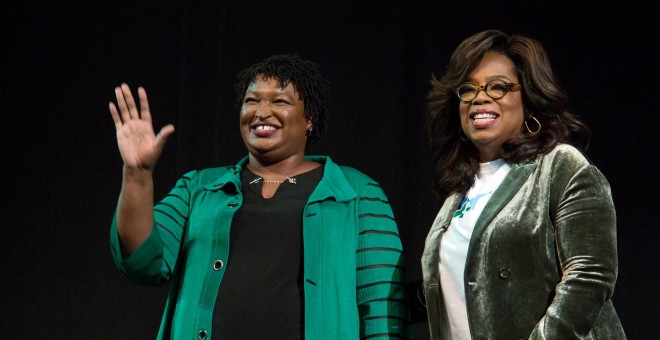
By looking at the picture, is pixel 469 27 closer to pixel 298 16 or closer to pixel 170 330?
pixel 298 16

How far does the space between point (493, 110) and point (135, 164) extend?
0.96 m

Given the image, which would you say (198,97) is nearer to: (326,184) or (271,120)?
(271,120)

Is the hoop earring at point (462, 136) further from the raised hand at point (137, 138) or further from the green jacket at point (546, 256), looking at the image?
the raised hand at point (137, 138)

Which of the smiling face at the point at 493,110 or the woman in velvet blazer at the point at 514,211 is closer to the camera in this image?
the woman in velvet blazer at the point at 514,211

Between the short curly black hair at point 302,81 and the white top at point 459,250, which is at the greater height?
the short curly black hair at point 302,81

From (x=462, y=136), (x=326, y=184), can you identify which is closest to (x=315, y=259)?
(x=326, y=184)

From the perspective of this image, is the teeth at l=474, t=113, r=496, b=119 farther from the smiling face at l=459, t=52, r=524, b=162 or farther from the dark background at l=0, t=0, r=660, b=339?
the dark background at l=0, t=0, r=660, b=339

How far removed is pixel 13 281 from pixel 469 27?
2.15 m

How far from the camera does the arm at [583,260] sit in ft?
5.96

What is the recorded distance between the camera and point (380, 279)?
241cm

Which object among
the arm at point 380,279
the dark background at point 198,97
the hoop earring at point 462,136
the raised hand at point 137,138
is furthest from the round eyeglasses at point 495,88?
the dark background at point 198,97

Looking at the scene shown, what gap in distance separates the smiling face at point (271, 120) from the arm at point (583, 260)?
0.98 m

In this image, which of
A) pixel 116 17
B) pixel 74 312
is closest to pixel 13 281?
pixel 74 312

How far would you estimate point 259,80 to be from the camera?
8.59ft
